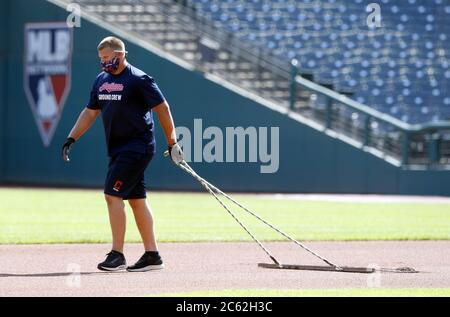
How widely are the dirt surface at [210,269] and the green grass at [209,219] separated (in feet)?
3.23

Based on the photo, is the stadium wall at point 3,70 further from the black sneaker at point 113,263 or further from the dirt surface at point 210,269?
the black sneaker at point 113,263

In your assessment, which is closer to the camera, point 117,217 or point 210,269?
point 117,217

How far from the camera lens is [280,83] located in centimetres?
2477

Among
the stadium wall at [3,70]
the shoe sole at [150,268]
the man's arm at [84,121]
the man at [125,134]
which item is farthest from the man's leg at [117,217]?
the stadium wall at [3,70]

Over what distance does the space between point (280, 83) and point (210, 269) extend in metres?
15.2

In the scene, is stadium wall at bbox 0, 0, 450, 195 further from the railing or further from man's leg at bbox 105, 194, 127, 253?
man's leg at bbox 105, 194, 127, 253

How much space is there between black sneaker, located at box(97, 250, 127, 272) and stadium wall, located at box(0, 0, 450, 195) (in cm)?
1448

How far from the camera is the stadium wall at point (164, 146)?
23.9 m

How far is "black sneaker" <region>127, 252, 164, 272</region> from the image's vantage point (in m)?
9.54

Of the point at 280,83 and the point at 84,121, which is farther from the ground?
the point at 280,83

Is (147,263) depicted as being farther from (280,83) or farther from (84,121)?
(280,83)

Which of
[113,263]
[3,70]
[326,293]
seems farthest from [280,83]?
[326,293]
